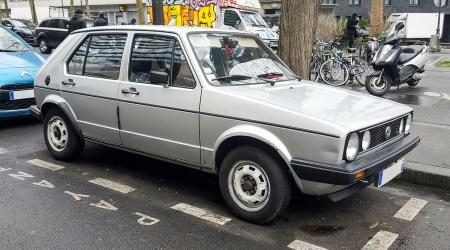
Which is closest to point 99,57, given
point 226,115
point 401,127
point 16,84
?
point 226,115

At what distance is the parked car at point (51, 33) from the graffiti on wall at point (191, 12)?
237 inches

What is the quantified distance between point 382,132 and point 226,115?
52.8 inches

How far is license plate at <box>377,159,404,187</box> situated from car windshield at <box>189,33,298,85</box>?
4.46 ft

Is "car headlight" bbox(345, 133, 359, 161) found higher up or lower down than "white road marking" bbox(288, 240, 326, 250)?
higher up

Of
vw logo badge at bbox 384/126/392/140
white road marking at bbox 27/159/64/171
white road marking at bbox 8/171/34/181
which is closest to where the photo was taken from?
vw logo badge at bbox 384/126/392/140

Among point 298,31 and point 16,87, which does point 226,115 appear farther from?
point 16,87

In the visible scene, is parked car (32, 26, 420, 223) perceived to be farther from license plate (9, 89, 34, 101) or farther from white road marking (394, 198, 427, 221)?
license plate (9, 89, 34, 101)

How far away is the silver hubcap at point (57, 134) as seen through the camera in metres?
5.70

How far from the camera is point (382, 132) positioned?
13.1 feet

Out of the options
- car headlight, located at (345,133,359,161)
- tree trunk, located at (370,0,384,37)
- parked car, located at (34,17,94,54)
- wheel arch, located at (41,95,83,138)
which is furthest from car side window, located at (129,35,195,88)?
tree trunk, located at (370,0,384,37)

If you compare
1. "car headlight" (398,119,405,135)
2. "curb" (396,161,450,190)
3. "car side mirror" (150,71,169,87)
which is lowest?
"curb" (396,161,450,190)

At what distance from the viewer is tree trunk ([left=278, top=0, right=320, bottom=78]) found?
7027 millimetres

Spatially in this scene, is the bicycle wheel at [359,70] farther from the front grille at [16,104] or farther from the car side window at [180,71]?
the car side window at [180,71]

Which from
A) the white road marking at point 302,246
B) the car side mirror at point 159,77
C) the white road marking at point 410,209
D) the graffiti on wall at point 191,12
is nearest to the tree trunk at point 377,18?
the graffiti on wall at point 191,12
